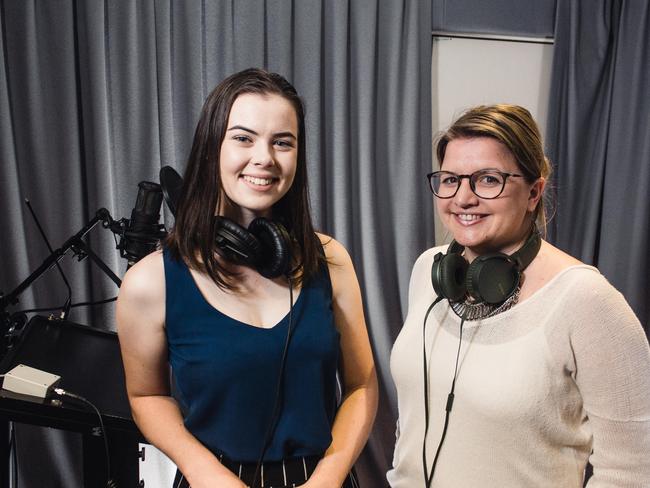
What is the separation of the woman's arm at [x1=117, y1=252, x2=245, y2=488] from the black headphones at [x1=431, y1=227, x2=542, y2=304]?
0.54m

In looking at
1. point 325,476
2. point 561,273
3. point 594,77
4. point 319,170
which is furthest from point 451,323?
point 594,77

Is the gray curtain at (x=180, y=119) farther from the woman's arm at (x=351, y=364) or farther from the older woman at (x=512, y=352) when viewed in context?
the older woman at (x=512, y=352)

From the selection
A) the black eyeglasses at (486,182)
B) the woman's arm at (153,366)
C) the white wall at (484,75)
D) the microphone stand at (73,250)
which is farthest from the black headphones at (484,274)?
the white wall at (484,75)

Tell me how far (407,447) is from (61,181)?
1892 millimetres

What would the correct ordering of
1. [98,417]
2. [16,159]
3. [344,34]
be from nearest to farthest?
→ [98,417]
[16,159]
[344,34]

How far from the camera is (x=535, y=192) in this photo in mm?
1130

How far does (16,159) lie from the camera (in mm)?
2373

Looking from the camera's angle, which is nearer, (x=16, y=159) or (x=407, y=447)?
(x=407, y=447)

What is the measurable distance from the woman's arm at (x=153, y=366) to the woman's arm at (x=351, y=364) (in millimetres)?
257

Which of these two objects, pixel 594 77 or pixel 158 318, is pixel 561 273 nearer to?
pixel 158 318

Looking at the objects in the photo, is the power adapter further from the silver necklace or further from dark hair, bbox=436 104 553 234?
dark hair, bbox=436 104 553 234

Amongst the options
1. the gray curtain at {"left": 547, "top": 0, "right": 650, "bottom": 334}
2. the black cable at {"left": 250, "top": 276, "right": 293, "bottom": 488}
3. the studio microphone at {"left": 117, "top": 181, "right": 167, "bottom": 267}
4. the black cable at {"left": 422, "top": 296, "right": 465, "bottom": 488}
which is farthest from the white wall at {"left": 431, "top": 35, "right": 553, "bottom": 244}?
the black cable at {"left": 250, "top": 276, "right": 293, "bottom": 488}

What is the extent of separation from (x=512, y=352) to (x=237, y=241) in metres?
0.54

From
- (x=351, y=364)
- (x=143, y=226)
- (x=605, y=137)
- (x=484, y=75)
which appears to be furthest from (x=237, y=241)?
(x=605, y=137)
